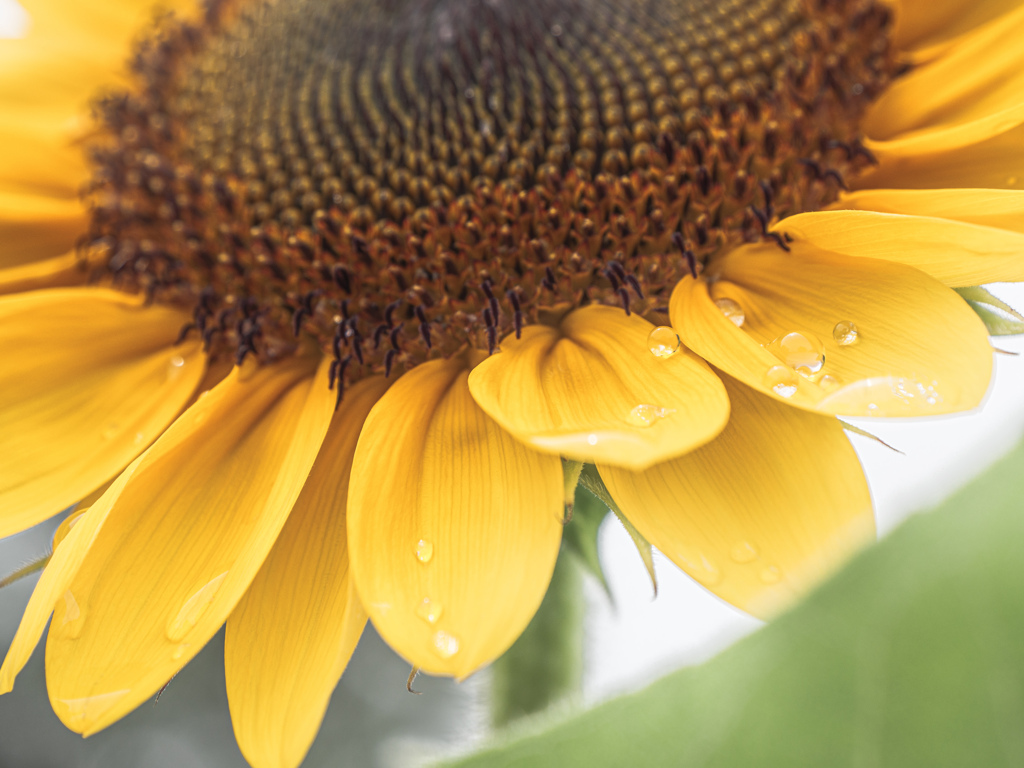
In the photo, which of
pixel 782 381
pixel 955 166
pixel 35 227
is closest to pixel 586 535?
pixel 782 381

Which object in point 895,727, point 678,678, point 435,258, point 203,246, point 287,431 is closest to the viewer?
point 895,727

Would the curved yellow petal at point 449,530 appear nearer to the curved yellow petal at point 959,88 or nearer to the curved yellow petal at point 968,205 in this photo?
the curved yellow petal at point 968,205

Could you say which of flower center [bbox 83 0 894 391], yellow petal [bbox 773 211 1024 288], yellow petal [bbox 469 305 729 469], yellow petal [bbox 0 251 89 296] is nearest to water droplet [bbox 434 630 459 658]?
yellow petal [bbox 469 305 729 469]

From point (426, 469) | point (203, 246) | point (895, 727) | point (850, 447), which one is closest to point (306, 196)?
point (203, 246)

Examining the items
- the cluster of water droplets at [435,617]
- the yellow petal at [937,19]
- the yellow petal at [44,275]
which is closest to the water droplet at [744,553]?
the cluster of water droplets at [435,617]

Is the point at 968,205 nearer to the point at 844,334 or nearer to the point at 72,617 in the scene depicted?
the point at 844,334

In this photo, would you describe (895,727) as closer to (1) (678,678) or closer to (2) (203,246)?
(1) (678,678)
